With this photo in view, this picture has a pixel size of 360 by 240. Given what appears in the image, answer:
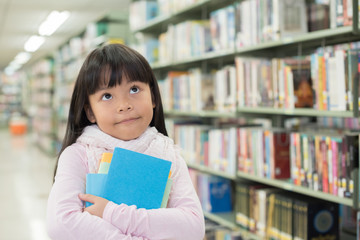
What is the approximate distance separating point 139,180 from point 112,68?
0.30 metres

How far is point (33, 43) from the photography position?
10625mm

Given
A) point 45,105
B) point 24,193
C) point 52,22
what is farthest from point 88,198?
point 45,105

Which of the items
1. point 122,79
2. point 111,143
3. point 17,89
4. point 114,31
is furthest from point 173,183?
point 17,89

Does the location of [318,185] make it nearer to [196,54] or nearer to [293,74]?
[293,74]

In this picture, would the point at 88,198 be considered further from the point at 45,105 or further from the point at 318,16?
the point at 45,105

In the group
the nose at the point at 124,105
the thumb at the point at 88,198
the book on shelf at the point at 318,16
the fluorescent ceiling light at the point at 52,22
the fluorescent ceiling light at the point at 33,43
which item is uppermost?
the fluorescent ceiling light at the point at 33,43

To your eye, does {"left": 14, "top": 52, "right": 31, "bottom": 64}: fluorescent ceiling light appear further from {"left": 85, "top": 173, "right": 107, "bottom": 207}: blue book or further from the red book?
{"left": 85, "top": 173, "right": 107, "bottom": 207}: blue book

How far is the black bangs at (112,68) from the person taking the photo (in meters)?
1.05

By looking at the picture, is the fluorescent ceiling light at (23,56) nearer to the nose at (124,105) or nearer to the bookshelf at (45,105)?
the bookshelf at (45,105)

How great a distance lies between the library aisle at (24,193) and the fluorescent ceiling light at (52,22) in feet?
8.90

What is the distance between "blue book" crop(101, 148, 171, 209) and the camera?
0.99 meters

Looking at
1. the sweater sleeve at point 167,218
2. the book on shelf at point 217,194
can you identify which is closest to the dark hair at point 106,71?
the sweater sleeve at point 167,218

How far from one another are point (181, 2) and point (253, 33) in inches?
38.8

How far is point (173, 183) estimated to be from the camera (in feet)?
3.59
